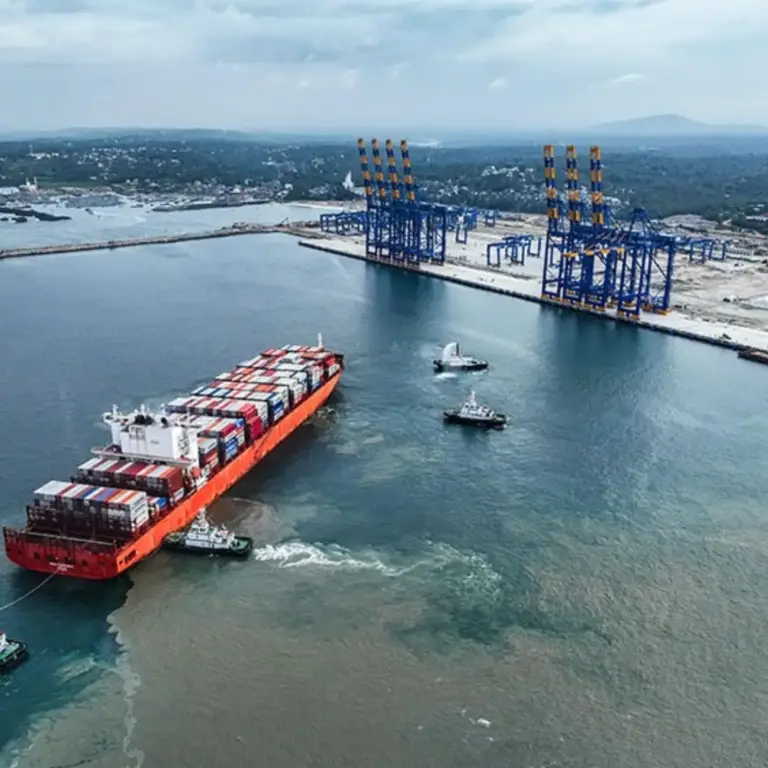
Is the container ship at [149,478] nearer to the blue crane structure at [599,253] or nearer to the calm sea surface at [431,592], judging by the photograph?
the calm sea surface at [431,592]

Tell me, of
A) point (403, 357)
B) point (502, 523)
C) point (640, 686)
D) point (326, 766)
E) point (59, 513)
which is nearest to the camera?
point (326, 766)

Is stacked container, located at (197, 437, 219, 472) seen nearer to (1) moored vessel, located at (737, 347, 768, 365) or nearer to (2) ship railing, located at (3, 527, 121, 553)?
(2) ship railing, located at (3, 527, 121, 553)

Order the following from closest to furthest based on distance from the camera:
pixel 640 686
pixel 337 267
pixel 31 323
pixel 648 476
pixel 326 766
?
pixel 326 766 → pixel 640 686 → pixel 648 476 → pixel 31 323 → pixel 337 267

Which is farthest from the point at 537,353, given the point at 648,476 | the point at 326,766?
the point at 326,766

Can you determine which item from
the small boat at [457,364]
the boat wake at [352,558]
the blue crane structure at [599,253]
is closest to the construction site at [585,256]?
the blue crane structure at [599,253]

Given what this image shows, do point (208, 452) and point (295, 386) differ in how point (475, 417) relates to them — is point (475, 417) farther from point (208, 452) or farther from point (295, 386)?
point (208, 452)

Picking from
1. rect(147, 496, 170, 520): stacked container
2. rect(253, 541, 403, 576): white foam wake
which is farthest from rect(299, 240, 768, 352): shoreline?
rect(147, 496, 170, 520): stacked container

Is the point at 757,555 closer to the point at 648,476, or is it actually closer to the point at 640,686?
the point at 648,476
